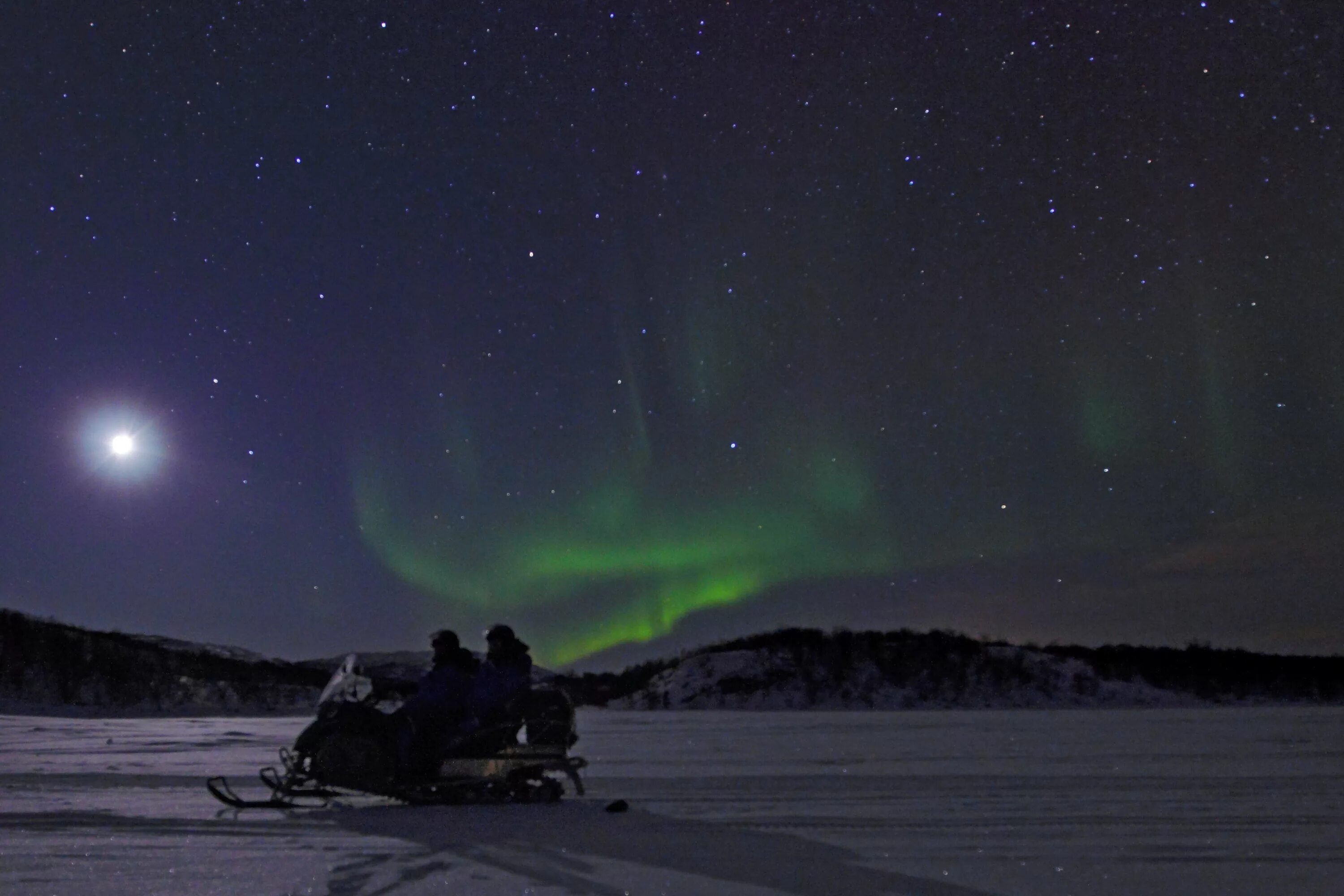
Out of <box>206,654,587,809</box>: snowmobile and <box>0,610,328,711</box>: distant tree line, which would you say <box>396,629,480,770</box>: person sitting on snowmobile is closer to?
<box>206,654,587,809</box>: snowmobile

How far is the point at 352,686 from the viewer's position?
33.5ft

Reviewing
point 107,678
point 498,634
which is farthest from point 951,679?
point 498,634

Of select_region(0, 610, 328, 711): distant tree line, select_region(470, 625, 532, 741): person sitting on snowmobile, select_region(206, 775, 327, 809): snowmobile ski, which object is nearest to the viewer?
select_region(206, 775, 327, 809): snowmobile ski

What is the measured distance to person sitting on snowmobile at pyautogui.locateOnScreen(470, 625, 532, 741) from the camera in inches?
413

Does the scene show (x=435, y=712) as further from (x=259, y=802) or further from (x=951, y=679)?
(x=951, y=679)

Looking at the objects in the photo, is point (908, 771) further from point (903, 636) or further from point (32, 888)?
point (903, 636)

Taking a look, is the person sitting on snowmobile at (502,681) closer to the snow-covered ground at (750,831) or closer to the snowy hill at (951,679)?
the snow-covered ground at (750,831)

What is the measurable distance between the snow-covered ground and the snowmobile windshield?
0.95 metres

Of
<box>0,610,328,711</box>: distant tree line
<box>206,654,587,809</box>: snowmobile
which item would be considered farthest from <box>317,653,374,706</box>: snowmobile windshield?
<box>0,610,328,711</box>: distant tree line

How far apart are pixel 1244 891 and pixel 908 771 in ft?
25.9

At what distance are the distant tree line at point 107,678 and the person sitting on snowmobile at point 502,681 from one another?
7249 centimetres

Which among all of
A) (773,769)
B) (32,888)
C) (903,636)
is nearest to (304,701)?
(903,636)

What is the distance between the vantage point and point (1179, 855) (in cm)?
734

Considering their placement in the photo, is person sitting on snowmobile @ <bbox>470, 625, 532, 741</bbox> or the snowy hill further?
the snowy hill
